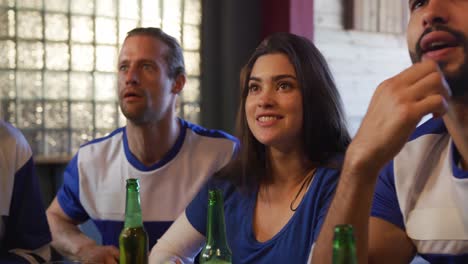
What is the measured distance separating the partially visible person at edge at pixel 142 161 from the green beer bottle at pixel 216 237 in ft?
2.88

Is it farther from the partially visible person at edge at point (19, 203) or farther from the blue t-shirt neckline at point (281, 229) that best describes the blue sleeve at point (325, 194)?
the partially visible person at edge at point (19, 203)

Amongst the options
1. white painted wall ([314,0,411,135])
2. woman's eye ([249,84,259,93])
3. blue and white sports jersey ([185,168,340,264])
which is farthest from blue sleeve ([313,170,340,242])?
white painted wall ([314,0,411,135])

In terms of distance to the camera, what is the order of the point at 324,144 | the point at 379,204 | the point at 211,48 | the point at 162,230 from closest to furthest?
the point at 379,204
the point at 324,144
the point at 162,230
the point at 211,48

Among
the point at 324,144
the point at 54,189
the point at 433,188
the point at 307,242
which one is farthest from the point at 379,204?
the point at 54,189

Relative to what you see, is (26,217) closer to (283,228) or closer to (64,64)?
(283,228)

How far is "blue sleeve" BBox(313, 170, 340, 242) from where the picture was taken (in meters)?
1.44

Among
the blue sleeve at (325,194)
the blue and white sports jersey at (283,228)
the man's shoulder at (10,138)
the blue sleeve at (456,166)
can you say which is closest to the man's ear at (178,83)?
the man's shoulder at (10,138)

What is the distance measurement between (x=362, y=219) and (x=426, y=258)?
0.20 metres

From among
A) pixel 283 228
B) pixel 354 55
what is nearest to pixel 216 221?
pixel 283 228

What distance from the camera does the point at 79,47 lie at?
3023 millimetres

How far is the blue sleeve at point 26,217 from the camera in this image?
1.73 metres

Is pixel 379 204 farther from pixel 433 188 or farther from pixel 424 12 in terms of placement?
pixel 424 12

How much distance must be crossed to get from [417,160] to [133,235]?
0.58m

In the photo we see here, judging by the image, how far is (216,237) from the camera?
1183 millimetres
